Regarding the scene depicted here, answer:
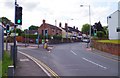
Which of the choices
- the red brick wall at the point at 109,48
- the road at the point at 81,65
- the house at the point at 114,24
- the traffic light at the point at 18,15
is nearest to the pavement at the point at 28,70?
the road at the point at 81,65

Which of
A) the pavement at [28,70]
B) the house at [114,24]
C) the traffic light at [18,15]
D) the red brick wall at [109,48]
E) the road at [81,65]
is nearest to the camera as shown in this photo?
the pavement at [28,70]

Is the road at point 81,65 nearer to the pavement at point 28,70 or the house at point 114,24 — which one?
the pavement at point 28,70

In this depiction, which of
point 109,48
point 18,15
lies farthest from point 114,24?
point 18,15

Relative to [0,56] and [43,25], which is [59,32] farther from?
[0,56]

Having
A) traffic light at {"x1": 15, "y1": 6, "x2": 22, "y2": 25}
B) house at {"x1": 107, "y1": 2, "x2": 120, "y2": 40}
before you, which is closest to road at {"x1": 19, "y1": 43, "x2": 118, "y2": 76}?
traffic light at {"x1": 15, "y1": 6, "x2": 22, "y2": 25}

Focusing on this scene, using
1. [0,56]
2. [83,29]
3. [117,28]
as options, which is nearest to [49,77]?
[0,56]

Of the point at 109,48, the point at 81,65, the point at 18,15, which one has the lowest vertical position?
the point at 81,65

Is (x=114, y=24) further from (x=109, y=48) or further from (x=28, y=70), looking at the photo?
(x=28, y=70)

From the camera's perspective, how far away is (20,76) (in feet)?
54.0

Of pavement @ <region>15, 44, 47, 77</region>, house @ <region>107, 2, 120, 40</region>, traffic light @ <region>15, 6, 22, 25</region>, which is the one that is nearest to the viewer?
pavement @ <region>15, 44, 47, 77</region>

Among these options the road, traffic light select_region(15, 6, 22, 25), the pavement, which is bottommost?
the road

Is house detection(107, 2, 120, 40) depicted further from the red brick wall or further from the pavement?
the pavement

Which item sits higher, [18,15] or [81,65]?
[18,15]

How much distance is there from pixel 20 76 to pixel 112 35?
4946cm
